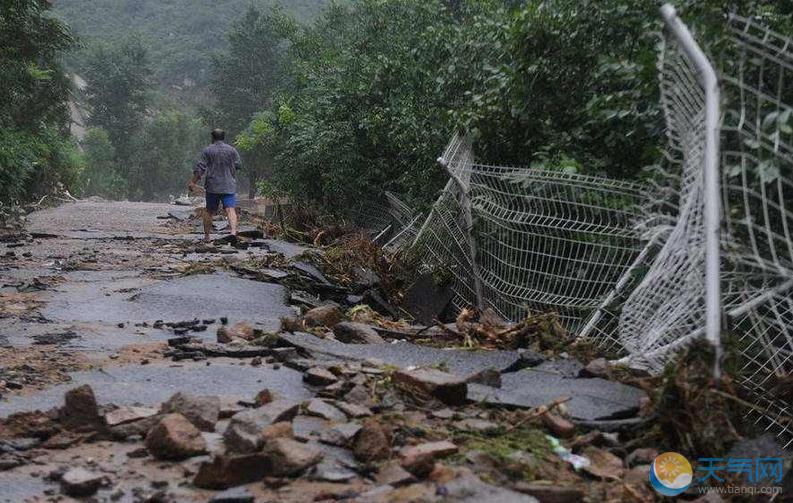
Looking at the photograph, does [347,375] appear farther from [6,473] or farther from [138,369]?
[6,473]

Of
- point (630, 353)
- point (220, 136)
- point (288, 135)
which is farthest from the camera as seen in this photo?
point (288, 135)

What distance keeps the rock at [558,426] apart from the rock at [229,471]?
977 mm

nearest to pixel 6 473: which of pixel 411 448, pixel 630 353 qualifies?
pixel 411 448

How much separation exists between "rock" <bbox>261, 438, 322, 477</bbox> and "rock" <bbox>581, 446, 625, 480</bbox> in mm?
821

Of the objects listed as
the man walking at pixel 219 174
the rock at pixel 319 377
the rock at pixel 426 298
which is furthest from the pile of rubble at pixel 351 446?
the man walking at pixel 219 174

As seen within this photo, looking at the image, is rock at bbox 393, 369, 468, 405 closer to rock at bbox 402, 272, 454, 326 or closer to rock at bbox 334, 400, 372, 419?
rock at bbox 334, 400, 372, 419

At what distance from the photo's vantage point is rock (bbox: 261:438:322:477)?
220 cm

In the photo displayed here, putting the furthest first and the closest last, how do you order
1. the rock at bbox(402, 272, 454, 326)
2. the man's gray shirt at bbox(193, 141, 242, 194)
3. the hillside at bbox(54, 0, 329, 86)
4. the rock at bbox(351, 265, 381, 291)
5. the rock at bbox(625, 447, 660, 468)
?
the hillside at bbox(54, 0, 329, 86) < the man's gray shirt at bbox(193, 141, 242, 194) < the rock at bbox(351, 265, 381, 291) < the rock at bbox(402, 272, 454, 326) < the rock at bbox(625, 447, 660, 468)

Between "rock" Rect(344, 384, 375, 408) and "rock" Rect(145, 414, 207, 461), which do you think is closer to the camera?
"rock" Rect(145, 414, 207, 461)

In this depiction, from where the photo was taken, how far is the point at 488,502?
6.50 ft

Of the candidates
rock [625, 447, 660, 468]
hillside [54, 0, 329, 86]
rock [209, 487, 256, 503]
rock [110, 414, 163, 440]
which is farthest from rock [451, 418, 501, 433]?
hillside [54, 0, 329, 86]

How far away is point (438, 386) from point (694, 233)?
1.11m

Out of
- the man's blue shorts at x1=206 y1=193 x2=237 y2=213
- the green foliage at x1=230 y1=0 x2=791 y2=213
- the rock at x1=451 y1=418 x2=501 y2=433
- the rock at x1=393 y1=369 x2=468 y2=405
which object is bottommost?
the rock at x1=451 y1=418 x2=501 y2=433

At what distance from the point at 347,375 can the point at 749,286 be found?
1.63 meters
